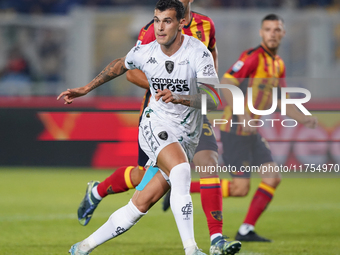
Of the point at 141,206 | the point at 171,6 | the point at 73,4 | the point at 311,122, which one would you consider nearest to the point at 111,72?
the point at 171,6

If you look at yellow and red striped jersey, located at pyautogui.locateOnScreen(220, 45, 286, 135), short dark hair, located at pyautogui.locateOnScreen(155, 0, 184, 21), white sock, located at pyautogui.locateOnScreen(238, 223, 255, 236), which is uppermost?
short dark hair, located at pyautogui.locateOnScreen(155, 0, 184, 21)

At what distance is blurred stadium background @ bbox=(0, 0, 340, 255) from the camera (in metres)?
5.54

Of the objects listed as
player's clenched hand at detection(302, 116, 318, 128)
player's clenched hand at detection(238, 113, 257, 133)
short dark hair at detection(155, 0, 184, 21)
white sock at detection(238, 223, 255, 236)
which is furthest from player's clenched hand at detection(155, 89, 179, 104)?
white sock at detection(238, 223, 255, 236)

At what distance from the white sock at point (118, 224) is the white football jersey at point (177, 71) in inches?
25.0

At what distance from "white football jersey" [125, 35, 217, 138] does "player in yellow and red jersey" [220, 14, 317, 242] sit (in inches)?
56.0

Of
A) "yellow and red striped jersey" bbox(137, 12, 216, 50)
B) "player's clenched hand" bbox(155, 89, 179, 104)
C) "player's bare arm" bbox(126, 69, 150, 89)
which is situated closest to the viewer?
"player's clenched hand" bbox(155, 89, 179, 104)

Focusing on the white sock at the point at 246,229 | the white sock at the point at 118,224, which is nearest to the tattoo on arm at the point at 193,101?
the white sock at the point at 118,224

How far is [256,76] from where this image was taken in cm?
548

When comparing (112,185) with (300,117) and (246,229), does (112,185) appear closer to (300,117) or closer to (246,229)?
(246,229)

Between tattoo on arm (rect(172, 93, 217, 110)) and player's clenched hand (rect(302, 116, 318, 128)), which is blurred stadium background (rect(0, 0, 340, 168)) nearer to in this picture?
player's clenched hand (rect(302, 116, 318, 128))

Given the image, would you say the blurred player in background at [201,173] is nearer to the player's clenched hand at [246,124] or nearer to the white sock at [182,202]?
the white sock at [182,202]

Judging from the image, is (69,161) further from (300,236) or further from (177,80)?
(177,80)

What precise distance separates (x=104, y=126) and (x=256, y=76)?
164 inches

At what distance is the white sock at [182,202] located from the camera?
3494 mm
